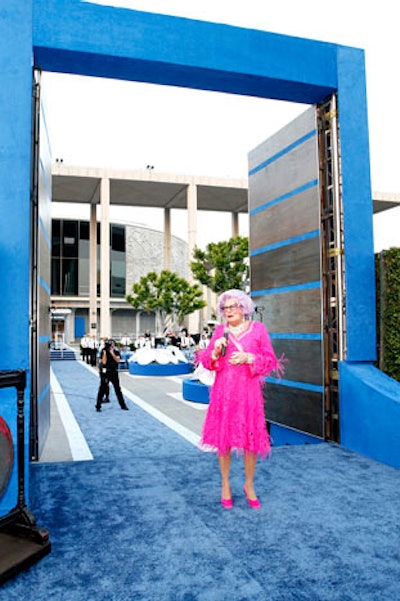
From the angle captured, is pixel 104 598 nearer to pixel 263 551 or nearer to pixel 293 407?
pixel 263 551

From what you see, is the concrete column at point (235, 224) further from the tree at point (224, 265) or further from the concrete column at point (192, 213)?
the tree at point (224, 265)

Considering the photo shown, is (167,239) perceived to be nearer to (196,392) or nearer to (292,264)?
(196,392)

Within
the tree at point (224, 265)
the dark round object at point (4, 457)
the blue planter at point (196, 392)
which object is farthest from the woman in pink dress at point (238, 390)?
the tree at point (224, 265)

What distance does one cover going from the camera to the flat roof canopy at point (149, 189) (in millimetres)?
38094

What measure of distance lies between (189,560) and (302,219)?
15.5 ft

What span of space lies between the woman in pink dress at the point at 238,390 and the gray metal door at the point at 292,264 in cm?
237

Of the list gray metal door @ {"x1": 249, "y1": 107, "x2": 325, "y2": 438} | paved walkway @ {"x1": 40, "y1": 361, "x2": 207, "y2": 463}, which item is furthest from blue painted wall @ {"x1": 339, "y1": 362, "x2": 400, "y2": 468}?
paved walkway @ {"x1": 40, "y1": 361, "x2": 207, "y2": 463}

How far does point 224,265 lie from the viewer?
110ft

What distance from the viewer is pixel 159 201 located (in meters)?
43.4

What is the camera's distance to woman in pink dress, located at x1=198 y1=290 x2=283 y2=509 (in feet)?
12.7

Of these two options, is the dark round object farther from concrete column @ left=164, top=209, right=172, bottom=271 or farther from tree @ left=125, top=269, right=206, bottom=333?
concrete column @ left=164, top=209, right=172, bottom=271

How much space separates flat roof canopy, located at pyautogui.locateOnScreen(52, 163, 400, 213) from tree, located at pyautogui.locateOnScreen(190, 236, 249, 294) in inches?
345

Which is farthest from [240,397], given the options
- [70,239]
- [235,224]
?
[70,239]

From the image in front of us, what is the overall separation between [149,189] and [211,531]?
1526 inches
